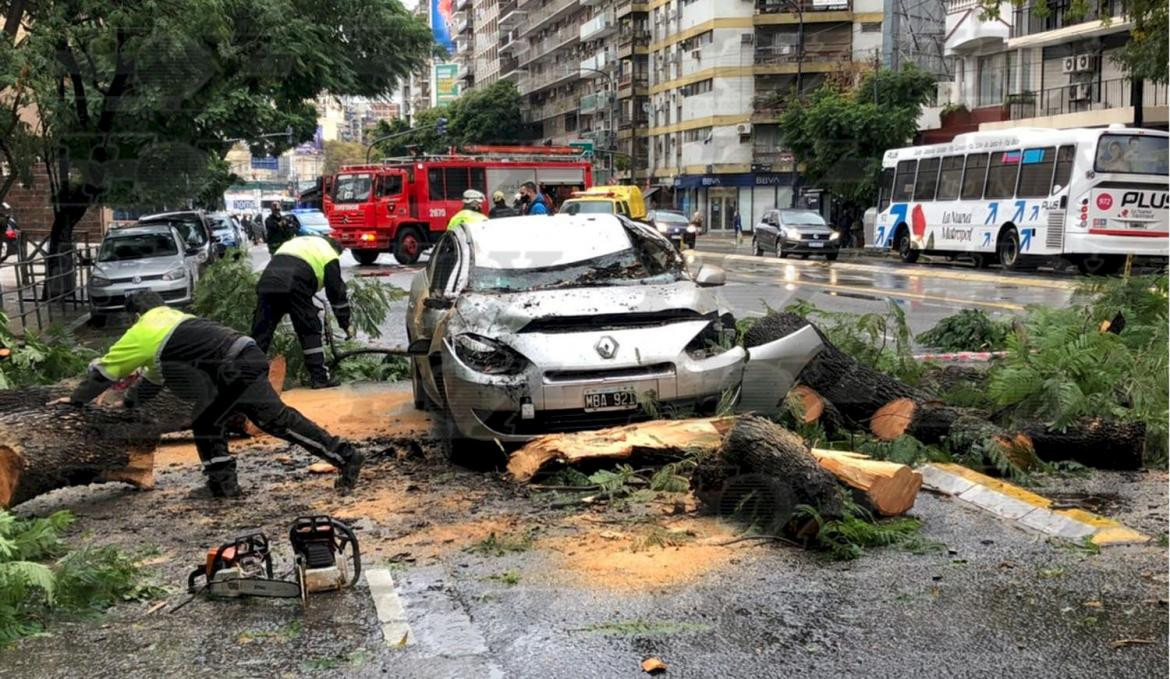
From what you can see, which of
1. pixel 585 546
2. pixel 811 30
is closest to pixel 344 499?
pixel 585 546

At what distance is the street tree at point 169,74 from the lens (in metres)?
15.2

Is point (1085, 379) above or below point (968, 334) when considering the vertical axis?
above

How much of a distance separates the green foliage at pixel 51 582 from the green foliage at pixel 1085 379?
507 centimetres

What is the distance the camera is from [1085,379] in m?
7.50

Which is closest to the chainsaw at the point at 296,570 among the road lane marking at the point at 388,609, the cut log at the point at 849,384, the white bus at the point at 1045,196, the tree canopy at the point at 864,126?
the road lane marking at the point at 388,609

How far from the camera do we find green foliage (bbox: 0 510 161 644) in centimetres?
454

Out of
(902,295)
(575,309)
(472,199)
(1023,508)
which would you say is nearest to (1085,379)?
(1023,508)

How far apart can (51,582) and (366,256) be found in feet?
94.0

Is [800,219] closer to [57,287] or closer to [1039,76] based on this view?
[1039,76]

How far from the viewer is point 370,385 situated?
1077cm

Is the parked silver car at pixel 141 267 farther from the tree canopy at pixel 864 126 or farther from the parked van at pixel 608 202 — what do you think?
the tree canopy at pixel 864 126

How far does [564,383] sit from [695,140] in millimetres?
60079

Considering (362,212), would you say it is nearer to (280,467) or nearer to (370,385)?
(370,385)

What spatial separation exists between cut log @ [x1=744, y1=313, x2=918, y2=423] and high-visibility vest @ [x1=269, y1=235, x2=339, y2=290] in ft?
14.0
